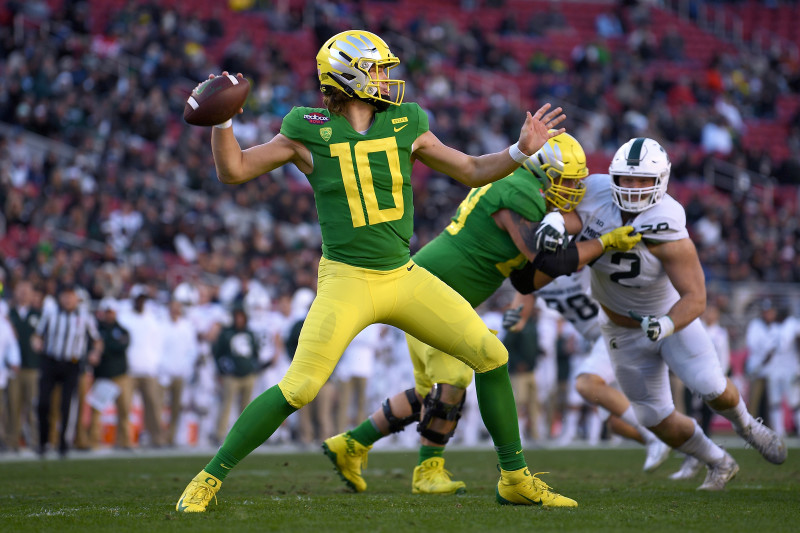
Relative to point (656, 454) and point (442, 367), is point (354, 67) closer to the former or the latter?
point (442, 367)

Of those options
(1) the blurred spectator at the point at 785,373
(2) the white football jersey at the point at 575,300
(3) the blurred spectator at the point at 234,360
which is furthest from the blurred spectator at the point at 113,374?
(1) the blurred spectator at the point at 785,373

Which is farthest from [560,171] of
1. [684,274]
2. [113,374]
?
[113,374]

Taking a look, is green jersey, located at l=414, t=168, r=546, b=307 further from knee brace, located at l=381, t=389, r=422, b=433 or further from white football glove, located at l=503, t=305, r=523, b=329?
knee brace, located at l=381, t=389, r=422, b=433

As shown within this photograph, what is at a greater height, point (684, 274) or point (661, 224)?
point (661, 224)

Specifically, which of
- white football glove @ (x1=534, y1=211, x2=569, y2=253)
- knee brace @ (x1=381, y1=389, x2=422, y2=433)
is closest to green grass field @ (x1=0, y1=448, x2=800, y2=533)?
knee brace @ (x1=381, y1=389, x2=422, y2=433)

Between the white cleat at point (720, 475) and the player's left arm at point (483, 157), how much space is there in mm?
2648

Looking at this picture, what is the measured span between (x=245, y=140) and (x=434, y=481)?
12.5 meters

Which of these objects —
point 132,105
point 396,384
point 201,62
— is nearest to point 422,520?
point 396,384

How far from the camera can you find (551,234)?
18.3 ft

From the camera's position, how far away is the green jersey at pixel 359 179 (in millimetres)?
5016

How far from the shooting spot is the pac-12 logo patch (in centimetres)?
503

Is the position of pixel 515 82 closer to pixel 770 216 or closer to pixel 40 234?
pixel 770 216

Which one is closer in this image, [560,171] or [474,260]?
[560,171]

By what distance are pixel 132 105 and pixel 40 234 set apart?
3.54 metres
